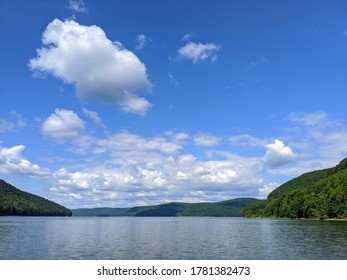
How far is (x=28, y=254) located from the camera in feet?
187

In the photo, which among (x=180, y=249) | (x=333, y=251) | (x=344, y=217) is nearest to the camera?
(x=333, y=251)

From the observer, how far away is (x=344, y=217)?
19112 cm

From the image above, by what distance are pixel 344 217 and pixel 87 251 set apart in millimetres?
→ 168708

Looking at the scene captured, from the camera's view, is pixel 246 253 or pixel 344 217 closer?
pixel 246 253

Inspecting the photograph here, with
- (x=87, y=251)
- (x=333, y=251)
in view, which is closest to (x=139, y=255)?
(x=87, y=251)
